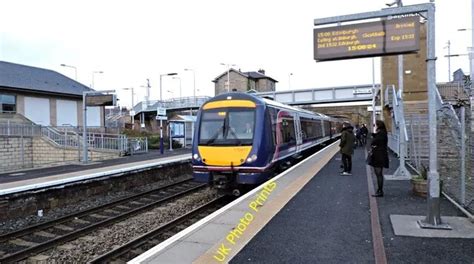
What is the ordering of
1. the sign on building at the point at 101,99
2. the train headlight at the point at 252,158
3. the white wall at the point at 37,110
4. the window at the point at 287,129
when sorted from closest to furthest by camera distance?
1. the train headlight at the point at 252,158
2. the window at the point at 287,129
3. the sign on building at the point at 101,99
4. the white wall at the point at 37,110

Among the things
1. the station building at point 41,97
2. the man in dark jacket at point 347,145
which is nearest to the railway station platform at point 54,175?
the man in dark jacket at point 347,145

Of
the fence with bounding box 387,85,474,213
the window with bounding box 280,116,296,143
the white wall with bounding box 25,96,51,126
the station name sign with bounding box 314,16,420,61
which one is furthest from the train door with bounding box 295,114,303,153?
the white wall with bounding box 25,96,51,126

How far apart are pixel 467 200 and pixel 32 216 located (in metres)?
10.1

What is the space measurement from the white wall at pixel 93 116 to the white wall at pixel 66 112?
64.4 inches

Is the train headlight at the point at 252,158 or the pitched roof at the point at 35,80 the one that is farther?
the pitched roof at the point at 35,80

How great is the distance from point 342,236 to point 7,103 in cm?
3157

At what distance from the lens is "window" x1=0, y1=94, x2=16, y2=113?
99.2 ft

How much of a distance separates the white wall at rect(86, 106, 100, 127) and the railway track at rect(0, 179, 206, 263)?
2829 centimetres

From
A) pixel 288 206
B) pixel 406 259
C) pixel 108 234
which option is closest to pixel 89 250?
pixel 108 234

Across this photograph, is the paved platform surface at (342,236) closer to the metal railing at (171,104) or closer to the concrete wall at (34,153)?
the concrete wall at (34,153)

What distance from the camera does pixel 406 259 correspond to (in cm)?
485

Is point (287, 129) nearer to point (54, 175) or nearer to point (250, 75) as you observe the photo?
point (54, 175)

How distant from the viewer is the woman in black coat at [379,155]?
8750mm

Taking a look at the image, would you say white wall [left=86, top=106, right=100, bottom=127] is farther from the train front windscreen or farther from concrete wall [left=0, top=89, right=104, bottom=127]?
the train front windscreen
